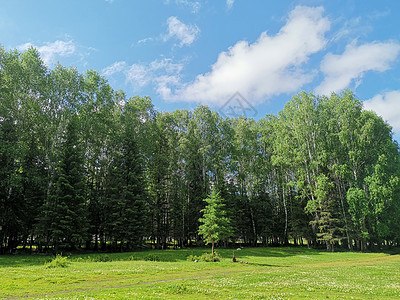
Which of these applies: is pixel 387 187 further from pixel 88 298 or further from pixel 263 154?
pixel 88 298

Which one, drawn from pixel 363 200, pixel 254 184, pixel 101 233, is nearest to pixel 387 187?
pixel 363 200

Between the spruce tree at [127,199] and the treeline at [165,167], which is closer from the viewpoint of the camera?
the treeline at [165,167]

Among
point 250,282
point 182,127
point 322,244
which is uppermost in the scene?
point 182,127

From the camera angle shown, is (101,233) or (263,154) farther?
(263,154)

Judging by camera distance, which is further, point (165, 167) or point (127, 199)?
point (165, 167)

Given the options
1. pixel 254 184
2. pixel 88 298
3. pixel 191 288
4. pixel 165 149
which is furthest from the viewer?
pixel 254 184

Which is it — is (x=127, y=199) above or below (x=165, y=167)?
below

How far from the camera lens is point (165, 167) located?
47.3 meters

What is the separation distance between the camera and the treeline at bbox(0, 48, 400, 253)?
32.2 m

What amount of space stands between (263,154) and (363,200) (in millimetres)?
21420

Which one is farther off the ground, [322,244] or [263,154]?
[263,154]

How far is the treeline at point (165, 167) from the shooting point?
105 feet

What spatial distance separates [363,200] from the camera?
40656 mm

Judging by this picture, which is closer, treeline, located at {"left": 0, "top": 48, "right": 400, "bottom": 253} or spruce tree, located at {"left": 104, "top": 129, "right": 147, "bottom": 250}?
treeline, located at {"left": 0, "top": 48, "right": 400, "bottom": 253}
